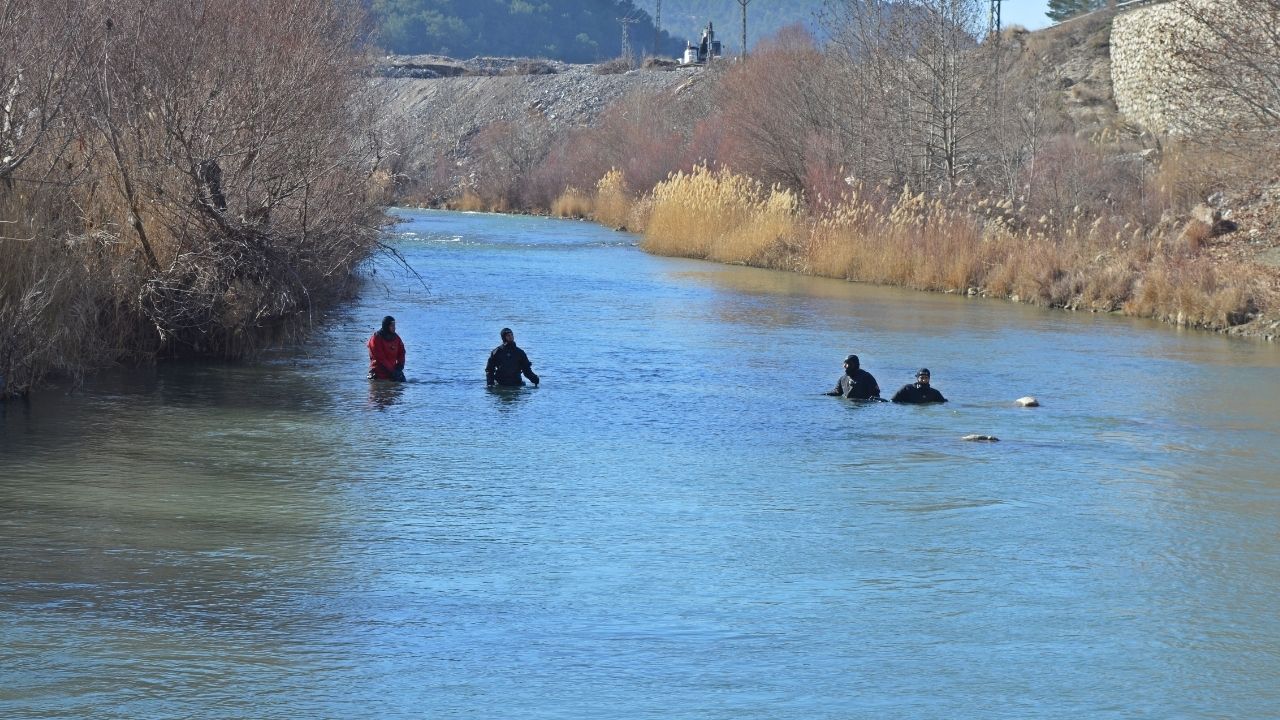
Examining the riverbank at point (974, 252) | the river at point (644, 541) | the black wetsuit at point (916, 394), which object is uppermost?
the riverbank at point (974, 252)

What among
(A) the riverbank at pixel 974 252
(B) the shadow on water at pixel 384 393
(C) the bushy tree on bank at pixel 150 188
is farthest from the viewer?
(A) the riverbank at pixel 974 252

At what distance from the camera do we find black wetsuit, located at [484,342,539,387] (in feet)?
55.6

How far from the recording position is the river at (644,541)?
7.80 meters

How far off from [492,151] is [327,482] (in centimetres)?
5778

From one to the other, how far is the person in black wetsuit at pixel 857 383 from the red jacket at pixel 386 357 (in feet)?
16.0

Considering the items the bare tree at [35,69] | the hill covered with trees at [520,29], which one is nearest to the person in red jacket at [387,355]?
the bare tree at [35,69]

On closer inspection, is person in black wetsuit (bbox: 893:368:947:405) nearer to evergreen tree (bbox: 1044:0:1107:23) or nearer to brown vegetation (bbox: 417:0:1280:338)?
brown vegetation (bbox: 417:0:1280:338)

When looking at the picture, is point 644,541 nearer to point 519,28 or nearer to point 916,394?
point 916,394

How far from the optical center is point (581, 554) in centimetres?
1031

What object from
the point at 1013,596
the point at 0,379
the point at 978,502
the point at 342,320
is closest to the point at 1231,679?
the point at 1013,596

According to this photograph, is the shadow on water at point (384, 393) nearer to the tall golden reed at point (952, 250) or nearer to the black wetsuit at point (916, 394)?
the black wetsuit at point (916, 394)

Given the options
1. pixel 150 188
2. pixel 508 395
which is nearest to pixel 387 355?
pixel 508 395

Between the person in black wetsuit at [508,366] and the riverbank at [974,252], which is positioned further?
the riverbank at [974,252]

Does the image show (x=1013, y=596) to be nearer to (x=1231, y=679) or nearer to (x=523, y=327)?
(x=1231, y=679)
